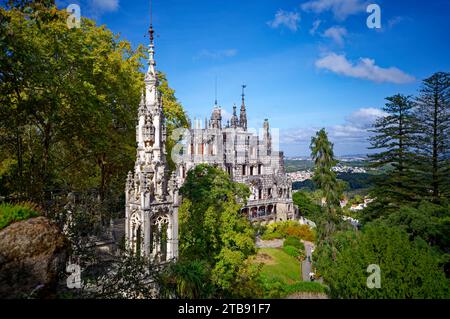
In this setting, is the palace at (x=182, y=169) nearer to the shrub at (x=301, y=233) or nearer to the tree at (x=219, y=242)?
the tree at (x=219, y=242)

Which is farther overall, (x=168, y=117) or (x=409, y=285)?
(x=168, y=117)

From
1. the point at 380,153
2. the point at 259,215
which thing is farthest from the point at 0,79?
the point at 259,215

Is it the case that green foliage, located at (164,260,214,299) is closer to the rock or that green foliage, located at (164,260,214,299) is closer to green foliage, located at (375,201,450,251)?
the rock

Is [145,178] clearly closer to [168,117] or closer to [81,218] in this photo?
[81,218]

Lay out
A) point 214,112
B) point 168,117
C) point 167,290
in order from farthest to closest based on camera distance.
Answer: point 214,112
point 168,117
point 167,290

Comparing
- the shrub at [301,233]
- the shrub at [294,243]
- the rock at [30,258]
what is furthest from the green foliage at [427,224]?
the shrub at [301,233]

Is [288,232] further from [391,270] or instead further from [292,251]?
[391,270]

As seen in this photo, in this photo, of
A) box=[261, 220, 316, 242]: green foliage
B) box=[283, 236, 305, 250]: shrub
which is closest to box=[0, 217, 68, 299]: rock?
box=[283, 236, 305, 250]: shrub
